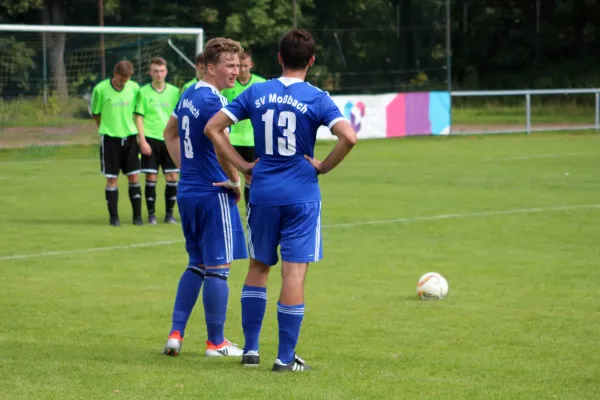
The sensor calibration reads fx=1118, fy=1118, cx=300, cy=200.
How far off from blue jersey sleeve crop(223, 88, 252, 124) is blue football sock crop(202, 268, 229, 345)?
1103 millimetres

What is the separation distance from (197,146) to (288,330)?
140 centimetres

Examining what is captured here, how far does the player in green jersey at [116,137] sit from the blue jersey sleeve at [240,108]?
8.10 metres

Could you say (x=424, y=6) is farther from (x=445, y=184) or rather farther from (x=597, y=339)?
(x=597, y=339)

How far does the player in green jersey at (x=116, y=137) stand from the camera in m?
14.5

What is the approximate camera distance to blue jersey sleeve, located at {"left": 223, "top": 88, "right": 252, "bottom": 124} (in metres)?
6.54

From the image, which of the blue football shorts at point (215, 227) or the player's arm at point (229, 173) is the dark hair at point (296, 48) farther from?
the blue football shorts at point (215, 227)

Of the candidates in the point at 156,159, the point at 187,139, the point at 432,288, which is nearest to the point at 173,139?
the point at 187,139

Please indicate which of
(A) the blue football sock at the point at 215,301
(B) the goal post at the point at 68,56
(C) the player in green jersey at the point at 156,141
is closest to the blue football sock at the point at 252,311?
(A) the blue football sock at the point at 215,301

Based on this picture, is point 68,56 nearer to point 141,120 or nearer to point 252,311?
point 141,120

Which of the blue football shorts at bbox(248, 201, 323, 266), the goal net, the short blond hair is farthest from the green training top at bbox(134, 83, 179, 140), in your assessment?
the goal net

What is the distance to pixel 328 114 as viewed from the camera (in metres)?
6.47

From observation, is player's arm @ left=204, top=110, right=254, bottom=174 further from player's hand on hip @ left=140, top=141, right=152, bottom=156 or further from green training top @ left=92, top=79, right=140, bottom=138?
green training top @ left=92, top=79, right=140, bottom=138

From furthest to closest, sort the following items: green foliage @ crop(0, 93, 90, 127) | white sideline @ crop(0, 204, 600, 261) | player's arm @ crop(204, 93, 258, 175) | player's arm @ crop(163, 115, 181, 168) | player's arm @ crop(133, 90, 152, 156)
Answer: green foliage @ crop(0, 93, 90, 127) < player's arm @ crop(133, 90, 152, 156) < white sideline @ crop(0, 204, 600, 261) < player's arm @ crop(163, 115, 181, 168) < player's arm @ crop(204, 93, 258, 175)

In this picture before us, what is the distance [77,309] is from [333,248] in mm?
4094
